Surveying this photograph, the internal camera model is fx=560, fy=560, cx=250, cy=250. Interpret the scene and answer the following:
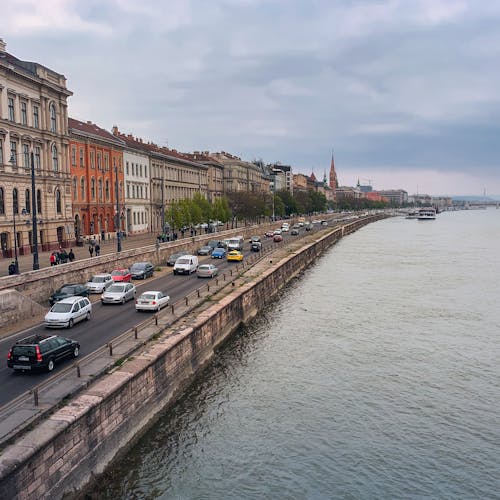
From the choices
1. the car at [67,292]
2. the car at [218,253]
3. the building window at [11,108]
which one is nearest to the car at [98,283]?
the car at [67,292]

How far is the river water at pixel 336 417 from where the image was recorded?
18969 mm

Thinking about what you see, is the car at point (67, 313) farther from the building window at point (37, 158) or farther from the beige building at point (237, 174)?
the beige building at point (237, 174)

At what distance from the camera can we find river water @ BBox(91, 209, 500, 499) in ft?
62.2

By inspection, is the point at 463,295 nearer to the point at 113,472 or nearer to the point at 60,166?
the point at 113,472

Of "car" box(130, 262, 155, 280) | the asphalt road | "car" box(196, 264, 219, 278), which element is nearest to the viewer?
the asphalt road

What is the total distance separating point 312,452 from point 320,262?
205ft

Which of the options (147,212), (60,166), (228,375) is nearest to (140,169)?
(147,212)

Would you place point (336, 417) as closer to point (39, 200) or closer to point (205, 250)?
point (205, 250)

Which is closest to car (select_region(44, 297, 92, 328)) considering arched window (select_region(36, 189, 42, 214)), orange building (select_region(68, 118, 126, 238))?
arched window (select_region(36, 189, 42, 214))

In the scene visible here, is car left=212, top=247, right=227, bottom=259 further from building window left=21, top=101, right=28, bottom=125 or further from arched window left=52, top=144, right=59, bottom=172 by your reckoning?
building window left=21, top=101, right=28, bottom=125

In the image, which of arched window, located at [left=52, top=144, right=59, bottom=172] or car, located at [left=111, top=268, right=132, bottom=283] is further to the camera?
arched window, located at [left=52, top=144, right=59, bottom=172]

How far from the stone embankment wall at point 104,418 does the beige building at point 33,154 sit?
2865cm

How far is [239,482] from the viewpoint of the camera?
749 inches

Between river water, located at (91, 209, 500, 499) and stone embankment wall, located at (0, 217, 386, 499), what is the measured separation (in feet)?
2.59
